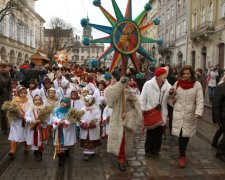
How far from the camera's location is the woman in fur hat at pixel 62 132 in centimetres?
588

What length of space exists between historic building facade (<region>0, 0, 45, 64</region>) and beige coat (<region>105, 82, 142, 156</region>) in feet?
81.6

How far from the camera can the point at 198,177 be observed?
523 cm

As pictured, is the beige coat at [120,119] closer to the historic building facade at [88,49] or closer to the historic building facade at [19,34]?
the historic building facade at [88,49]

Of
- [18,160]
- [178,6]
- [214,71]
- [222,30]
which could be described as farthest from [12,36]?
[18,160]

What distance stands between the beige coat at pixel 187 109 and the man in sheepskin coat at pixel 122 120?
77 cm

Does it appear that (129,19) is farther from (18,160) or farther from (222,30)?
(222,30)

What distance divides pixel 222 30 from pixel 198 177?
23228 mm

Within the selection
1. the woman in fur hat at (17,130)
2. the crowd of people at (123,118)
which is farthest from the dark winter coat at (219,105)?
the woman in fur hat at (17,130)

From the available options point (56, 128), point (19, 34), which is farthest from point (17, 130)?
point (19, 34)

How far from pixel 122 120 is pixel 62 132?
3.93ft

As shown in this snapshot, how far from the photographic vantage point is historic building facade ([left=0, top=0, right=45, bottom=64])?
42.7 metres

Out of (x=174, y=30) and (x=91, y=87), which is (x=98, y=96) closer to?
(x=91, y=87)

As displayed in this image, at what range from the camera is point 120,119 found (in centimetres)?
566

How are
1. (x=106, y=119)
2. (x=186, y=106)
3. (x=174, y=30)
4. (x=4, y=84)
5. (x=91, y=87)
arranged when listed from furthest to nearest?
(x=174, y=30) < (x=91, y=87) < (x=4, y=84) < (x=106, y=119) < (x=186, y=106)
